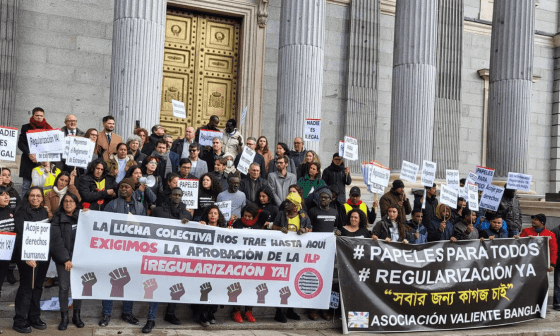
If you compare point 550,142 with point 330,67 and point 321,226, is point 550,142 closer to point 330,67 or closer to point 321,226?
point 330,67

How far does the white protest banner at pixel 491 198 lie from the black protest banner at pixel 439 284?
1.80 m

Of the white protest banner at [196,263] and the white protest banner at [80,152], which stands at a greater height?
the white protest banner at [80,152]

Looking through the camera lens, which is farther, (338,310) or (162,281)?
(338,310)

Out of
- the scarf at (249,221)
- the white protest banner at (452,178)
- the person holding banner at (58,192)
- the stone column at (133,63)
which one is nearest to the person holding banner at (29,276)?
the person holding banner at (58,192)

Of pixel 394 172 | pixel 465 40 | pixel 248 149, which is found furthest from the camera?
pixel 465 40

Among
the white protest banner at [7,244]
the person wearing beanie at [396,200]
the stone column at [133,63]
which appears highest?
the stone column at [133,63]

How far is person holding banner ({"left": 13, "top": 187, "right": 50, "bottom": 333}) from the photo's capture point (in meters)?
7.89

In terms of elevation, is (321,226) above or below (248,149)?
below

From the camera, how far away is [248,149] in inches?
419

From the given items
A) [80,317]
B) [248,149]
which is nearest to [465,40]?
[248,149]

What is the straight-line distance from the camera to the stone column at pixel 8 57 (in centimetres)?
1413

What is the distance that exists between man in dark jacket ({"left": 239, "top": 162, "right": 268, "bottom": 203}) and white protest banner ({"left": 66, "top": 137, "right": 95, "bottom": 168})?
2.55m

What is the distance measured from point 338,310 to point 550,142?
15.5 metres

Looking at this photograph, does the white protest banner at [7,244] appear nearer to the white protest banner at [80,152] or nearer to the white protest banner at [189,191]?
the white protest banner at [80,152]
